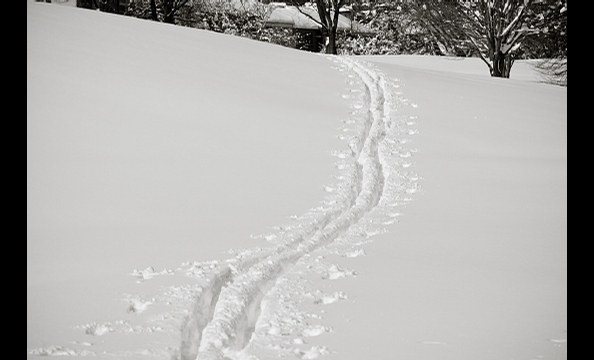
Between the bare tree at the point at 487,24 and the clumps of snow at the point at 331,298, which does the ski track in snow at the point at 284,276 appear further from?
the bare tree at the point at 487,24

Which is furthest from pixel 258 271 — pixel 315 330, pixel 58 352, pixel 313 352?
pixel 58 352

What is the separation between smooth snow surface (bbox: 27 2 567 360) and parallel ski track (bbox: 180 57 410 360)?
0.7 inches

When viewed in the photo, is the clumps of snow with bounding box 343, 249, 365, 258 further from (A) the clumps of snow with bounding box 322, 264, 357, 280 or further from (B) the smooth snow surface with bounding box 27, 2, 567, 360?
(A) the clumps of snow with bounding box 322, 264, 357, 280

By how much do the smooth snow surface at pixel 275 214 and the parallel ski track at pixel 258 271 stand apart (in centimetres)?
2

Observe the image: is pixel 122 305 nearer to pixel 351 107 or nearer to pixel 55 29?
pixel 351 107

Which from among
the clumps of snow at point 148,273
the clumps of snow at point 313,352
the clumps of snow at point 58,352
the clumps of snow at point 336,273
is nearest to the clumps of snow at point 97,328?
the clumps of snow at point 58,352

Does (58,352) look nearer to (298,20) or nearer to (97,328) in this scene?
(97,328)

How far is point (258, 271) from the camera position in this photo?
4508 mm

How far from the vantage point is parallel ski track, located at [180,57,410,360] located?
3545 mm

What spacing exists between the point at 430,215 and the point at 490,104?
260 inches

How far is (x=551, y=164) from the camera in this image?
324 inches

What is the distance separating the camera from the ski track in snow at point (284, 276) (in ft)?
11.6

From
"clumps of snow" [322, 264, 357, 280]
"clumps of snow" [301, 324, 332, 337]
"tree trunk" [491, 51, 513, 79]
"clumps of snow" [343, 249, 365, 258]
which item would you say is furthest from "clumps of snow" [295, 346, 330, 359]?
"tree trunk" [491, 51, 513, 79]

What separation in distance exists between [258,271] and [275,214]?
57.1 inches
